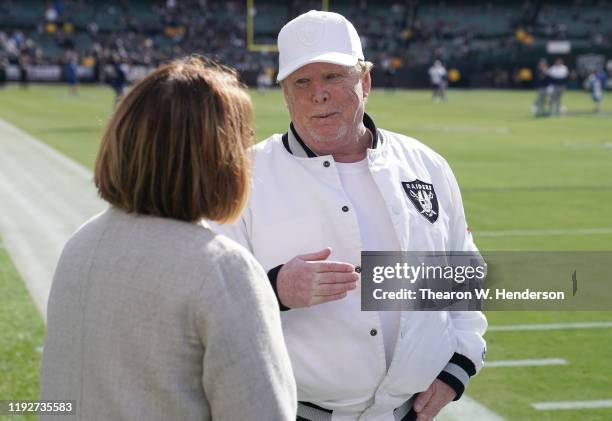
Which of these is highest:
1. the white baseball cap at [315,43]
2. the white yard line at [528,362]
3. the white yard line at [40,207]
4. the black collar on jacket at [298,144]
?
the white baseball cap at [315,43]

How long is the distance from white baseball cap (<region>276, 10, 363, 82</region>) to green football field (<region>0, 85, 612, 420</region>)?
2.68 feet

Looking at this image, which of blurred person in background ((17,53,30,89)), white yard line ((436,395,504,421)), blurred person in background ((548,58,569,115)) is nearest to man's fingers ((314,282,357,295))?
white yard line ((436,395,504,421))

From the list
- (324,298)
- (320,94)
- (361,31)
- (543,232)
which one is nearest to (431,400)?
(324,298)

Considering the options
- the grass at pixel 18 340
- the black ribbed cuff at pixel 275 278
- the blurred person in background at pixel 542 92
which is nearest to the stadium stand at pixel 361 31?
the blurred person in background at pixel 542 92

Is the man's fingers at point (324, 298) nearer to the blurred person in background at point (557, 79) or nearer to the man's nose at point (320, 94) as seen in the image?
the man's nose at point (320, 94)

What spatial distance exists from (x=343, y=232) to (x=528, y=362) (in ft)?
12.5

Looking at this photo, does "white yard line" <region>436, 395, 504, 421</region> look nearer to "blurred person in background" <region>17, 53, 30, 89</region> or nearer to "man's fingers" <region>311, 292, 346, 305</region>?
"man's fingers" <region>311, 292, 346, 305</region>

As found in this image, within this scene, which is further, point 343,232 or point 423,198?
point 423,198

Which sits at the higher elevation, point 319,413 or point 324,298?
point 324,298

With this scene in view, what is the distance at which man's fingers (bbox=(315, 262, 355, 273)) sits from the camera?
9.22 feet

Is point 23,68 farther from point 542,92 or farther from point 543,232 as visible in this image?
point 543,232

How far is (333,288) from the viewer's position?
2848mm

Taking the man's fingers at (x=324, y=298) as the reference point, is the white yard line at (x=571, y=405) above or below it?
below

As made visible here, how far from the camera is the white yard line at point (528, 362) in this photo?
649 cm
